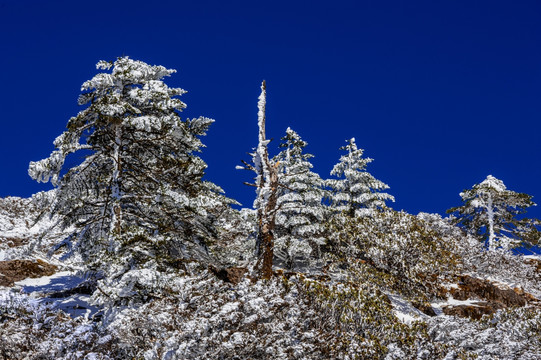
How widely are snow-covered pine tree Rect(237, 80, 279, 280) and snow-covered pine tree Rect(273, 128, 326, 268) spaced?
5.01m

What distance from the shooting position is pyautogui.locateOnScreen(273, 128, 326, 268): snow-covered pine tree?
1856 cm

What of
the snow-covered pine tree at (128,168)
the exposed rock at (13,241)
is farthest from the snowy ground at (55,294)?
the exposed rock at (13,241)

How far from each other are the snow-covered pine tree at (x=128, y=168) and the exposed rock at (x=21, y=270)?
411 cm

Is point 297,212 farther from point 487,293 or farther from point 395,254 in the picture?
point 487,293

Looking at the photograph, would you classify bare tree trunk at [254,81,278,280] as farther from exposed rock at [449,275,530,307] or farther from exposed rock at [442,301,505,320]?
exposed rock at [449,275,530,307]

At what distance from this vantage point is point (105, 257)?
9125 mm

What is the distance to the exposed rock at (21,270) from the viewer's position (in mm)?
14430

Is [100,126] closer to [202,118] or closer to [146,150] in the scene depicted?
[146,150]

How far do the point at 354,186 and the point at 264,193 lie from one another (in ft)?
41.6

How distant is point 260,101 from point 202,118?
2.18 meters

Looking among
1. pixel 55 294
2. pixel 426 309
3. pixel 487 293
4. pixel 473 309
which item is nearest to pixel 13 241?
pixel 55 294

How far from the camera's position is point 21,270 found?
51.2 feet

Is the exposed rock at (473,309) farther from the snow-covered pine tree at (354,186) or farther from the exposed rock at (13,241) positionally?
the exposed rock at (13,241)

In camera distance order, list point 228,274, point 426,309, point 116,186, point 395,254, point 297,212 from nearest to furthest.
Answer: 1. point 116,186
2. point 228,274
3. point 426,309
4. point 395,254
5. point 297,212
